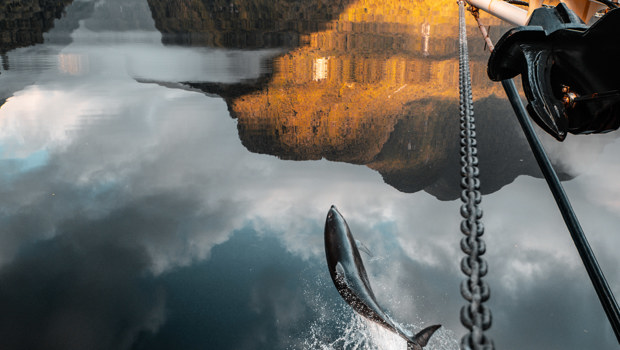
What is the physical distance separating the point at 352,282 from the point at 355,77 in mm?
22323

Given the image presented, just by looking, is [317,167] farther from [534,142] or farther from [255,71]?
[255,71]

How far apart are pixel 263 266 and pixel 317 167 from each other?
Answer: 533 centimetres

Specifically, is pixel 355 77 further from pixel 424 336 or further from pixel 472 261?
pixel 472 261

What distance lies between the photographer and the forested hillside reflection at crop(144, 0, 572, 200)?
85.4 ft

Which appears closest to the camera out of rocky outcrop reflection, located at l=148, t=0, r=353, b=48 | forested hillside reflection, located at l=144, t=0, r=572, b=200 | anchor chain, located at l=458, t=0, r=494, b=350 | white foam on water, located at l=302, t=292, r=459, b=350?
anchor chain, located at l=458, t=0, r=494, b=350

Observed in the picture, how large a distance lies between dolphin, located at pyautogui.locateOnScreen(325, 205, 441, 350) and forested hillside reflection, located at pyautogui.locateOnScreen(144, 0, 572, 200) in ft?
29.9

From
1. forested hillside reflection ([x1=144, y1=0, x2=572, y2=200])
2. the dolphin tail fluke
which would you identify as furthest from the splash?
forested hillside reflection ([x1=144, y1=0, x2=572, y2=200])

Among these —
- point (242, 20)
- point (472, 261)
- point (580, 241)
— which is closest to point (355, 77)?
point (580, 241)

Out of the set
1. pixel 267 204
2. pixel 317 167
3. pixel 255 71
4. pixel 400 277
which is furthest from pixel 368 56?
pixel 400 277

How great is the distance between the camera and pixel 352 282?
4.31 m

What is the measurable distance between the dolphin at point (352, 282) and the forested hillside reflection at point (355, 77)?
9.10 metres

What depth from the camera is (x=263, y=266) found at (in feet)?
22.1

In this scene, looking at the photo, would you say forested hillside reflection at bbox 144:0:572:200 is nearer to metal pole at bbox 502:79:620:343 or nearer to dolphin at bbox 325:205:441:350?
dolphin at bbox 325:205:441:350

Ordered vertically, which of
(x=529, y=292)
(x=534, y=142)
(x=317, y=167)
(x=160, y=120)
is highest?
(x=534, y=142)
